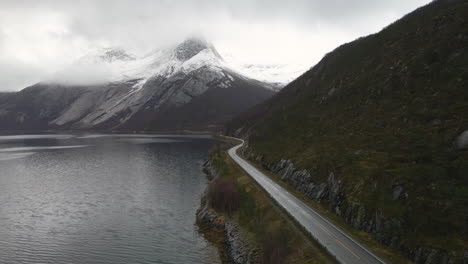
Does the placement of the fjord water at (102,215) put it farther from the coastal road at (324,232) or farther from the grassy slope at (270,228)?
the coastal road at (324,232)

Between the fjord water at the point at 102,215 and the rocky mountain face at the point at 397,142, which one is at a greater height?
the rocky mountain face at the point at 397,142

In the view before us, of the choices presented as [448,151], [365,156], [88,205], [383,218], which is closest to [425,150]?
[448,151]

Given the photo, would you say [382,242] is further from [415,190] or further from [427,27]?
[427,27]

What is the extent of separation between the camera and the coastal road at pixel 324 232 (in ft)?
98.2

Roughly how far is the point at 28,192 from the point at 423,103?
84.3 metres

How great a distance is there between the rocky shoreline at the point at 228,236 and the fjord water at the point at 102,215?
1659 millimetres

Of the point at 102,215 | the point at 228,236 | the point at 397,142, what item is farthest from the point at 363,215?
the point at 102,215

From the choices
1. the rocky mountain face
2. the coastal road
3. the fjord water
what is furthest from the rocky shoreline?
the rocky mountain face

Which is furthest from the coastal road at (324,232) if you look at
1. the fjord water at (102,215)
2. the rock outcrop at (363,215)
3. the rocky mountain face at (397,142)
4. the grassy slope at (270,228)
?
the fjord water at (102,215)

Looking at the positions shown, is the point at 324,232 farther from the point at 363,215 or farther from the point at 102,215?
the point at 102,215

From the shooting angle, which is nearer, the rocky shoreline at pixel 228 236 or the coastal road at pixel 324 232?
the coastal road at pixel 324 232

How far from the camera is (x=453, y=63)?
5703 centimetres

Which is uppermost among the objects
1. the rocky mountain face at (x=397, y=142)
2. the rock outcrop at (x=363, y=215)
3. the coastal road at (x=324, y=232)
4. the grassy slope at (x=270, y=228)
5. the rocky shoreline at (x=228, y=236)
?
the rocky mountain face at (x=397, y=142)

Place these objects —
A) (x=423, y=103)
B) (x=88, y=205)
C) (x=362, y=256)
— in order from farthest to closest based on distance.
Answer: (x=88, y=205) → (x=423, y=103) → (x=362, y=256)
